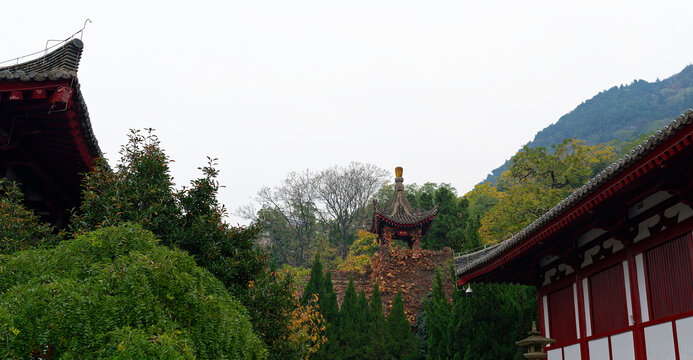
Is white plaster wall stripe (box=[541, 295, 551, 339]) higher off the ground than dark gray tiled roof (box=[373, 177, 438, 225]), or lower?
lower

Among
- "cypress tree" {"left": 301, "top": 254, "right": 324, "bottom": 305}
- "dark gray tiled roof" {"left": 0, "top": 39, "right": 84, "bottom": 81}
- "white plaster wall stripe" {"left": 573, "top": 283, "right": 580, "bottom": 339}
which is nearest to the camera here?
"dark gray tiled roof" {"left": 0, "top": 39, "right": 84, "bottom": 81}

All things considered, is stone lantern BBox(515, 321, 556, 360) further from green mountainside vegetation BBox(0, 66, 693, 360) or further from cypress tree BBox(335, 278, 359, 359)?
cypress tree BBox(335, 278, 359, 359)

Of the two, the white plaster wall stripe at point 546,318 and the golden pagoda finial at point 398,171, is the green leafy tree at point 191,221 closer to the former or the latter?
the white plaster wall stripe at point 546,318

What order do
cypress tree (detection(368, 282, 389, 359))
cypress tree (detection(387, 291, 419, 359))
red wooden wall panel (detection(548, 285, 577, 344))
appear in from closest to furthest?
red wooden wall panel (detection(548, 285, 577, 344)) → cypress tree (detection(368, 282, 389, 359)) → cypress tree (detection(387, 291, 419, 359))

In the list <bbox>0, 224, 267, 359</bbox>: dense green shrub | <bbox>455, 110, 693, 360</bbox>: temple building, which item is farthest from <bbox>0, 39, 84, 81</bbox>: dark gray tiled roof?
<bbox>455, 110, 693, 360</bbox>: temple building

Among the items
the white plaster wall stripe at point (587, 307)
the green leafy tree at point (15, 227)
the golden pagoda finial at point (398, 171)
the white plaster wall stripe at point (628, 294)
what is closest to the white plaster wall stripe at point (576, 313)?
the white plaster wall stripe at point (587, 307)

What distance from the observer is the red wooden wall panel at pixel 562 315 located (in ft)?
37.4

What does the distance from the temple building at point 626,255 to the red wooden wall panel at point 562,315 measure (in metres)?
0.02

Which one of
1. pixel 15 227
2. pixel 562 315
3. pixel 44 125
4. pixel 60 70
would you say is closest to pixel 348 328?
pixel 562 315

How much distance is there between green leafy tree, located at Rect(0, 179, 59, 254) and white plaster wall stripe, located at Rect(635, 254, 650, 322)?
828 cm

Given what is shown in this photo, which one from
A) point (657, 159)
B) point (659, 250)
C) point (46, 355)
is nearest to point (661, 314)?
point (659, 250)

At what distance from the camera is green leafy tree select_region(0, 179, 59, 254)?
23.6 feet

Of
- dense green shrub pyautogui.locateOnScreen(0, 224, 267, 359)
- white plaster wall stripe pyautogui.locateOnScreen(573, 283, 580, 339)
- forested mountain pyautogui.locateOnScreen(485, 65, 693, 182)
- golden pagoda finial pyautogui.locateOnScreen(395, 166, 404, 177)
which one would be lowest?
dense green shrub pyautogui.locateOnScreen(0, 224, 267, 359)

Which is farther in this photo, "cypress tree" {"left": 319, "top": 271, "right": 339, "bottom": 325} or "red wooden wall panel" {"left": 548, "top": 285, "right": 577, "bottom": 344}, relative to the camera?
"cypress tree" {"left": 319, "top": 271, "right": 339, "bottom": 325}
